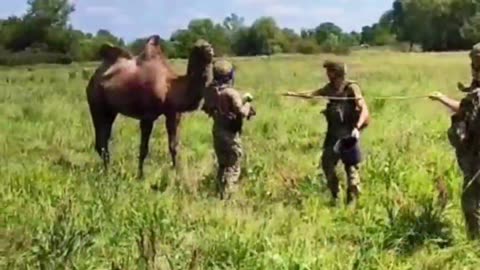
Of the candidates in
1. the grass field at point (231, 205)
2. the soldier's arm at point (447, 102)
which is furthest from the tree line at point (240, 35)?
the soldier's arm at point (447, 102)

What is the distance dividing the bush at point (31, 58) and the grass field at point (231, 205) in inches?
1283

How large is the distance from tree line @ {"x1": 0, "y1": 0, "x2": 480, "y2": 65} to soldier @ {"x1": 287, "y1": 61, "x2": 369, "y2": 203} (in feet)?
127

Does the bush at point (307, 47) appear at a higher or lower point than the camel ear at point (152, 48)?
lower

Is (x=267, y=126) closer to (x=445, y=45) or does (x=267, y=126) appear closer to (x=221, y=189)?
(x=221, y=189)

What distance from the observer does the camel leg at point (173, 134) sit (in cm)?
1159

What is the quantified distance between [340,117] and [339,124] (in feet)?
0.35

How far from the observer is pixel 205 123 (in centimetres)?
1673

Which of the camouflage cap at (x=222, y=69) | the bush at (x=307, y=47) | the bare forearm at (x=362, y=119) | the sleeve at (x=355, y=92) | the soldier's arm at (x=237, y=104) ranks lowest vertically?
the bush at (x=307, y=47)

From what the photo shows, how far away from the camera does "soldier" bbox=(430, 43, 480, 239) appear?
25.8 ft

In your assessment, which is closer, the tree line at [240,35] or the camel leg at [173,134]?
the camel leg at [173,134]

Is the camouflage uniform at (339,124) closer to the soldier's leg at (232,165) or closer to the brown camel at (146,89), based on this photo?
the soldier's leg at (232,165)

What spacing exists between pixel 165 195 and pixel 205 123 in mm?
7479

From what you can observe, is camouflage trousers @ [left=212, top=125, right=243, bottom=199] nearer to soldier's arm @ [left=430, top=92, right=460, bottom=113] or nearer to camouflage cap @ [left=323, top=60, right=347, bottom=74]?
camouflage cap @ [left=323, top=60, right=347, bottom=74]

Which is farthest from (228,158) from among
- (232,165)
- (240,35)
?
(240,35)
